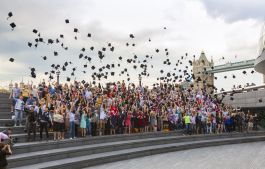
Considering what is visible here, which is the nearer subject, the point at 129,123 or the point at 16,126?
the point at 16,126

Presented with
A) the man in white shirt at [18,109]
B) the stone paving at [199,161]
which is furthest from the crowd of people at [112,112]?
the stone paving at [199,161]

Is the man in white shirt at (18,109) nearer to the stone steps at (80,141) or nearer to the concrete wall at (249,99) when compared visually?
the stone steps at (80,141)

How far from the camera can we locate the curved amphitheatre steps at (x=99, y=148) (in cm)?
1370

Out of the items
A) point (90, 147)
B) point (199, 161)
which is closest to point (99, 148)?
point (90, 147)

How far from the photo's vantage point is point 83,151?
16.2m

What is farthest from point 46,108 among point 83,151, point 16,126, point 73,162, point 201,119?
point 201,119

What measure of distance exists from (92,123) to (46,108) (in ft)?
10.2

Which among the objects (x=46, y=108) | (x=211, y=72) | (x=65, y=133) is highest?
(x=211, y=72)

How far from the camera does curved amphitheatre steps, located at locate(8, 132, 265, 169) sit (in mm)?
13695

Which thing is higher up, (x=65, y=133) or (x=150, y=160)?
(x=65, y=133)

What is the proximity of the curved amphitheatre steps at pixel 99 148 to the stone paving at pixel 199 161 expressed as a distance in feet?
1.69

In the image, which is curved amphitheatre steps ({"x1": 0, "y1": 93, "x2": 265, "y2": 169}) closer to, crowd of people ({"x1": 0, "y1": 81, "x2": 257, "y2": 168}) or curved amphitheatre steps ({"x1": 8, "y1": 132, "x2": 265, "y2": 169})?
curved amphitheatre steps ({"x1": 8, "y1": 132, "x2": 265, "y2": 169})

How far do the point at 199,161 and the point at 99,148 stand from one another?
437cm

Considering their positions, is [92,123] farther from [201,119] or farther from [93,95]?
[201,119]
